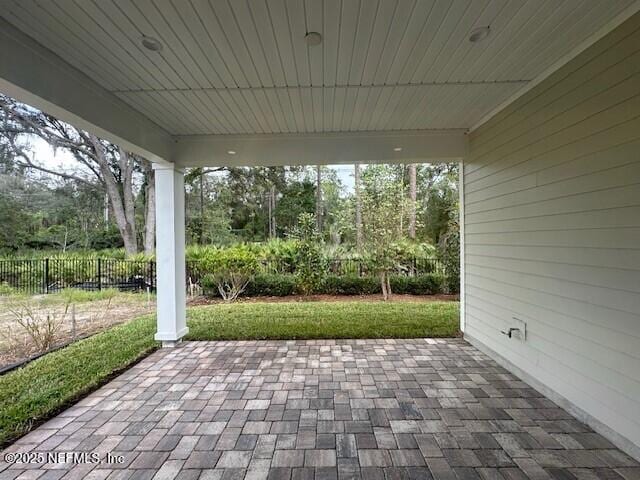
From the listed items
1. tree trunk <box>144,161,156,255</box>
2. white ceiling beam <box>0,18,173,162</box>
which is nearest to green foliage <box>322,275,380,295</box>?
white ceiling beam <box>0,18,173,162</box>

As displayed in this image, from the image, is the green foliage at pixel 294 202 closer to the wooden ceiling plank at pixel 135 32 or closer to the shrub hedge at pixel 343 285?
the shrub hedge at pixel 343 285

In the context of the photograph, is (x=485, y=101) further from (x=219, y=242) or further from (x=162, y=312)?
(x=219, y=242)

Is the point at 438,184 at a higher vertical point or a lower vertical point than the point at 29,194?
higher

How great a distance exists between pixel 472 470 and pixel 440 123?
3.46 meters

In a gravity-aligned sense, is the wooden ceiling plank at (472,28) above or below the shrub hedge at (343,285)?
above

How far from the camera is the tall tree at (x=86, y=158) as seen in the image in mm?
9070

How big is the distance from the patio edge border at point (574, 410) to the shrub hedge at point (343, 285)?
4084 millimetres

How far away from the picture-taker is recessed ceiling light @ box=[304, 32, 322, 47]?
7.09ft

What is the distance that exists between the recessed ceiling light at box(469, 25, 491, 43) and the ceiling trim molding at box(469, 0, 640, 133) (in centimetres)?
74

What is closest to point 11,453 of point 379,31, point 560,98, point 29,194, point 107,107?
point 107,107

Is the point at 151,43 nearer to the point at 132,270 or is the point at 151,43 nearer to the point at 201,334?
the point at 201,334

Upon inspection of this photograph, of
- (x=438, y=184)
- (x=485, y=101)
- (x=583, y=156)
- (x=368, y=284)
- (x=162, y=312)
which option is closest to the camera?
A: (x=583, y=156)

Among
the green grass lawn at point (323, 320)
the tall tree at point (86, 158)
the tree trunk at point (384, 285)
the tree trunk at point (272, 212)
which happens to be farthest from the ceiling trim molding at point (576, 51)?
the tree trunk at point (272, 212)

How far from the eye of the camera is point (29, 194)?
844 cm
